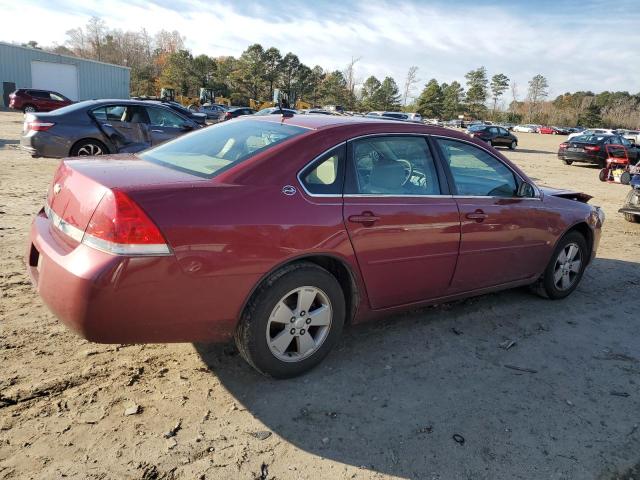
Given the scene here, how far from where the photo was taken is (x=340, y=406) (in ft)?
9.49

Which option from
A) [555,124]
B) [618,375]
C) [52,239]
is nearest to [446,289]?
[618,375]

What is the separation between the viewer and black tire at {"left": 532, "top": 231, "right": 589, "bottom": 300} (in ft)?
15.4

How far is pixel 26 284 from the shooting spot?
4168 mm

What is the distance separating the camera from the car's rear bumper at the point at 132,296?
7.84 feet

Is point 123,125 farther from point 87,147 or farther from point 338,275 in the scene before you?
point 338,275

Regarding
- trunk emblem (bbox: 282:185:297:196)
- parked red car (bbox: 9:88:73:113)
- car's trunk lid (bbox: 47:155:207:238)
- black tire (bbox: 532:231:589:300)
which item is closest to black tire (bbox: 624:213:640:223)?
black tire (bbox: 532:231:589:300)

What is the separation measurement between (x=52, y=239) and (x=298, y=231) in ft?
4.50

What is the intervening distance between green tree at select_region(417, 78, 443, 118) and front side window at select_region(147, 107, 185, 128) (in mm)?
81215

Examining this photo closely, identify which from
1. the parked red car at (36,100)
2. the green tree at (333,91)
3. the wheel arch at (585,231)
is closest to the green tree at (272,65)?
the green tree at (333,91)

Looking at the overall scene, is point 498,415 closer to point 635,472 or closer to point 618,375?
point 635,472

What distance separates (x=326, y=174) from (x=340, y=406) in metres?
1.39

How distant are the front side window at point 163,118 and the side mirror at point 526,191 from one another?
313 inches

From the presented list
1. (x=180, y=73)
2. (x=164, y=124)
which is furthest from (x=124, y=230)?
(x=180, y=73)

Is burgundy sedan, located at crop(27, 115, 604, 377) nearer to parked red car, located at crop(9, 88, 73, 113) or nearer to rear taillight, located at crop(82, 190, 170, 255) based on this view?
rear taillight, located at crop(82, 190, 170, 255)
